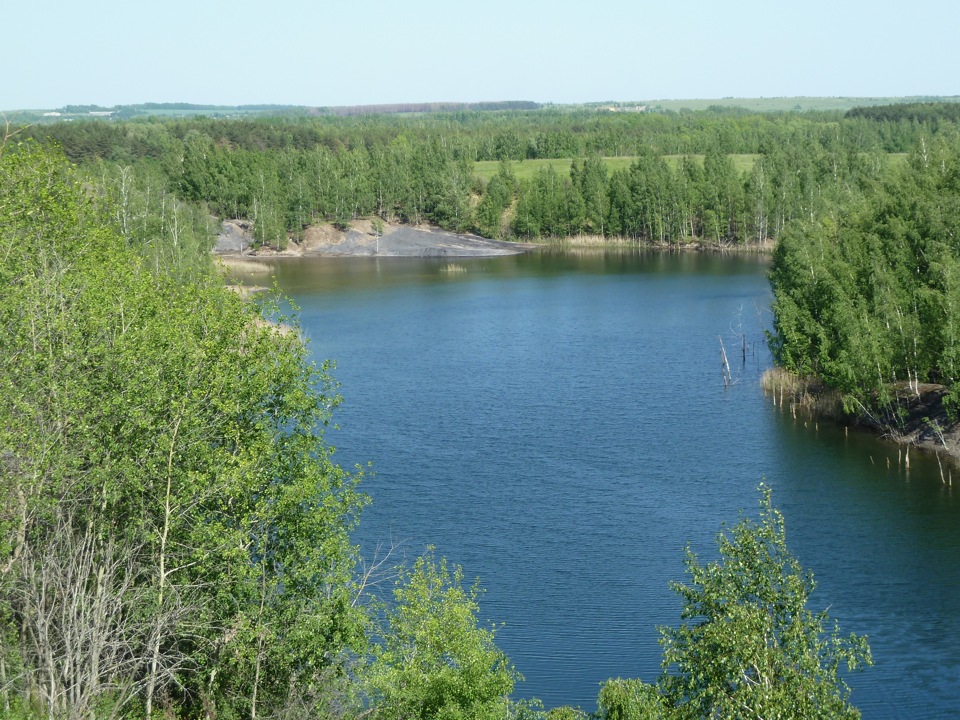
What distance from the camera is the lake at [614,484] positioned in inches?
1160

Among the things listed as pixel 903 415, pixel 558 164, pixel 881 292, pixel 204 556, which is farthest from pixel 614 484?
pixel 558 164

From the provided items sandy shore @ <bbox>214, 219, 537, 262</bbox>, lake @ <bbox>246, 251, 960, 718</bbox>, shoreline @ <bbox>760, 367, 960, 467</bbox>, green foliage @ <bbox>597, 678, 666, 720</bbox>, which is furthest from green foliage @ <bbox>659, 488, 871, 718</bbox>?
sandy shore @ <bbox>214, 219, 537, 262</bbox>

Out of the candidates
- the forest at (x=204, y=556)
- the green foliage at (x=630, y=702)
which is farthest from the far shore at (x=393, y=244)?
the green foliage at (x=630, y=702)

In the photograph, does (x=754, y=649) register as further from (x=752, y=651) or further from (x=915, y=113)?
(x=915, y=113)

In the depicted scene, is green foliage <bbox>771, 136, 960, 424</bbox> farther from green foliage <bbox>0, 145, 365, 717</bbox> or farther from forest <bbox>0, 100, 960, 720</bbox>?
green foliage <bbox>0, 145, 365, 717</bbox>

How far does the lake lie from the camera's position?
1160 inches

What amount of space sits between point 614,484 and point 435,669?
22.7m

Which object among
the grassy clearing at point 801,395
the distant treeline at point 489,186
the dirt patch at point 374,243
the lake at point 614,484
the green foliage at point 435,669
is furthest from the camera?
the dirt patch at point 374,243

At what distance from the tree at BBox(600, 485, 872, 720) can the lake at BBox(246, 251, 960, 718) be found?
348 inches

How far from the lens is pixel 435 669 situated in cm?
1902

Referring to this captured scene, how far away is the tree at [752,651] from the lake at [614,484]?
885 cm

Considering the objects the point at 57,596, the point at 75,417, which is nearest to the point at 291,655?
the point at 57,596

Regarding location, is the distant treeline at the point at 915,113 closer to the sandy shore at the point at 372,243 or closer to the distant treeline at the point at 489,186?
the distant treeline at the point at 489,186

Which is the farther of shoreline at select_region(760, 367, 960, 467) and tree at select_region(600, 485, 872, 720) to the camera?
shoreline at select_region(760, 367, 960, 467)
